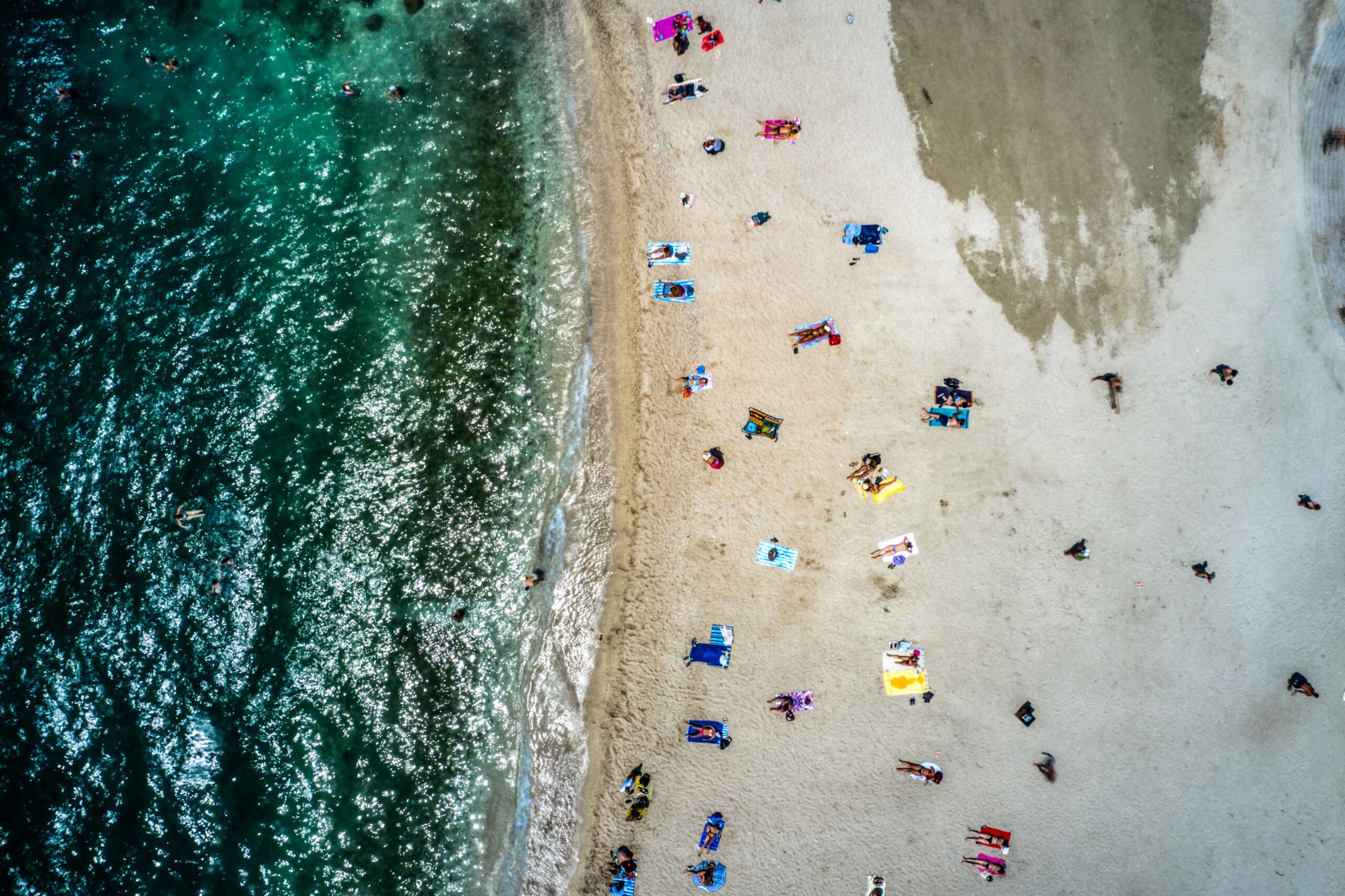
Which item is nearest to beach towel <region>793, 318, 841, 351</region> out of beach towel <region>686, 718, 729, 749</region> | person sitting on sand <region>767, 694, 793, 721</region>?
person sitting on sand <region>767, 694, 793, 721</region>

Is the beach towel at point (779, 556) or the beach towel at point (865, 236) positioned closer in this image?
the beach towel at point (779, 556)

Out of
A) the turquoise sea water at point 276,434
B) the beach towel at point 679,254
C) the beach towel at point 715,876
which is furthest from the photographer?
the beach towel at point 679,254

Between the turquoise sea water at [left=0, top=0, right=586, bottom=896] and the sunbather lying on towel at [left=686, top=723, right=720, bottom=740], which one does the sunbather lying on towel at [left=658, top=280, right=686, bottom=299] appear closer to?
the turquoise sea water at [left=0, top=0, right=586, bottom=896]

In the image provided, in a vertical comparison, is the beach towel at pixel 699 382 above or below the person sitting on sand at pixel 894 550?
above

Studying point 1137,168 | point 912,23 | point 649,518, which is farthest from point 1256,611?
point 912,23

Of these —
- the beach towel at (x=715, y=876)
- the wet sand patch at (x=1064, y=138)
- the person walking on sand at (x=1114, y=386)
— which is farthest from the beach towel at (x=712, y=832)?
the wet sand patch at (x=1064, y=138)

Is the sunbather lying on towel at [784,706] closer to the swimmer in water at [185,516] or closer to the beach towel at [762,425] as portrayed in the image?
the beach towel at [762,425]
